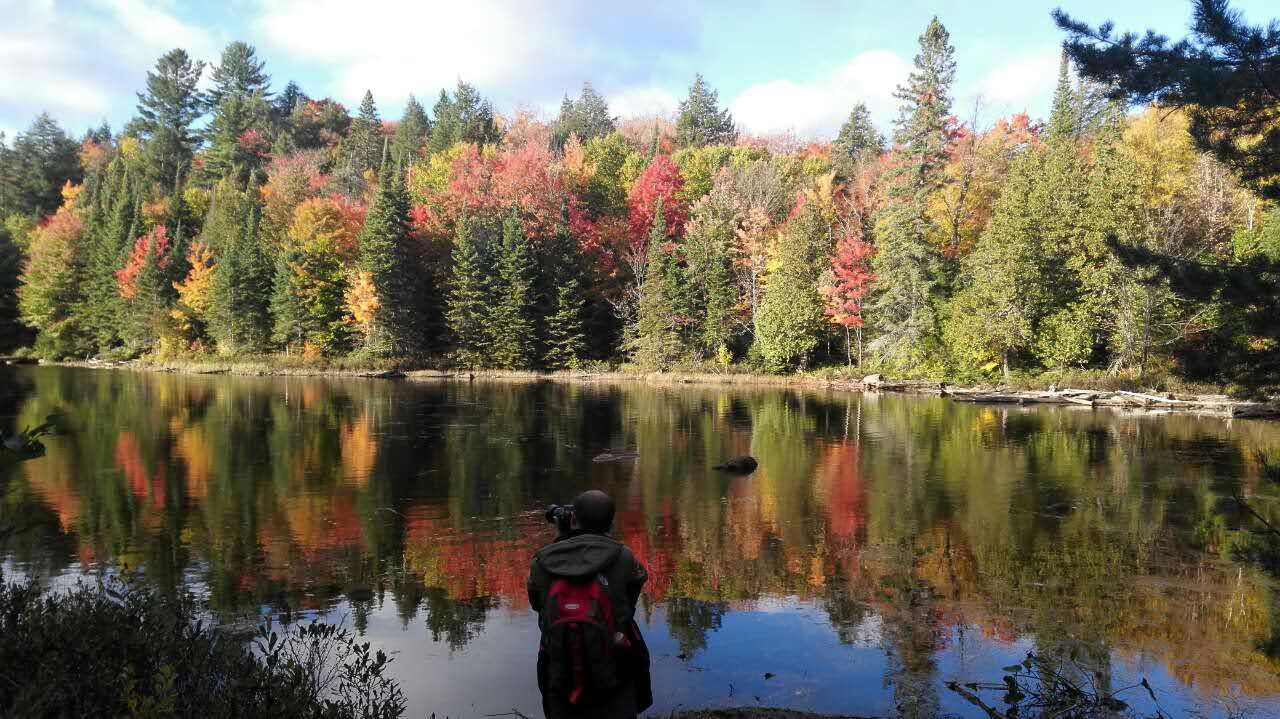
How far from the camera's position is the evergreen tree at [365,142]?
3237 inches

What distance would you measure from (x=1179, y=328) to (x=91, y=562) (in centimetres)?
4103

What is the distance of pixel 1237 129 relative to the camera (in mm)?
7512

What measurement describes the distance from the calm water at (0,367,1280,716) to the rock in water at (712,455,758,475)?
447 millimetres

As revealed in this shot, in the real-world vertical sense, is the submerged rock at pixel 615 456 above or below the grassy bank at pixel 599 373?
below

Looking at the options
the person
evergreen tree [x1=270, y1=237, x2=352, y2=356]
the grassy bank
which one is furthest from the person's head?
evergreen tree [x1=270, y1=237, x2=352, y2=356]

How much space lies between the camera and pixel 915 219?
46.1 m

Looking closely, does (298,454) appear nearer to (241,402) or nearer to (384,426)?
(384,426)

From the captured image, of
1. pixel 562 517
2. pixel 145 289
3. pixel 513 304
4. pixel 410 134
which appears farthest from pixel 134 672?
pixel 410 134

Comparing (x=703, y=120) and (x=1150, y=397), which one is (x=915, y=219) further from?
(x=703, y=120)

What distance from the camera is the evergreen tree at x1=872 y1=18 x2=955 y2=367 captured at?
152 ft

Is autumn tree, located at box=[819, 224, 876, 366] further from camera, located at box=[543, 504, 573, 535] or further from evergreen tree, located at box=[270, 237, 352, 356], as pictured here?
camera, located at box=[543, 504, 573, 535]

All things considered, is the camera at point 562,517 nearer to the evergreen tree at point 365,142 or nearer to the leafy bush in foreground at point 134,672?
the leafy bush in foreground at point 134,672

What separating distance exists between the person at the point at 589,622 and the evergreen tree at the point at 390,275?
53.6 metres

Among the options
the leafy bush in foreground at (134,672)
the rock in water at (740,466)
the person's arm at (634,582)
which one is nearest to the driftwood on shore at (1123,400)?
the rock in water at (740,466)
